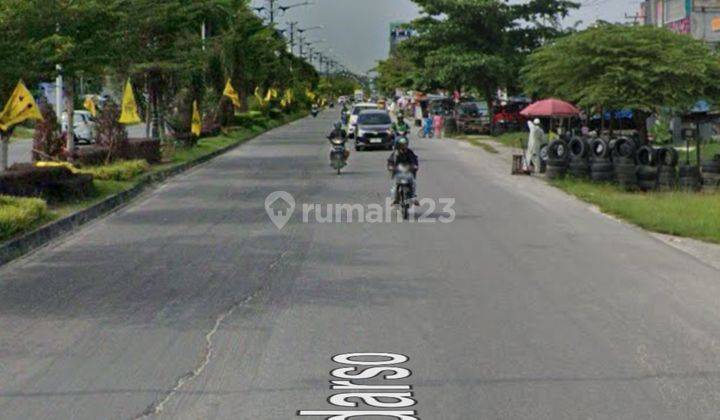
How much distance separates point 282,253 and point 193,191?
10402 mm

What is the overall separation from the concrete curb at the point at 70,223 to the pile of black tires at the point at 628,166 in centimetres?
1001

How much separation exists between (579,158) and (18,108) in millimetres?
14736

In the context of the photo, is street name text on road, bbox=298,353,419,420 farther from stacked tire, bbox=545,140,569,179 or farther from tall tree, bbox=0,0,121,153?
A: stacked tire, bbox=545,140,569,179

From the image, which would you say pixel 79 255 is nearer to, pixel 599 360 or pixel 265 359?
pixel 265 359

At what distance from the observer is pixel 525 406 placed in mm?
6918

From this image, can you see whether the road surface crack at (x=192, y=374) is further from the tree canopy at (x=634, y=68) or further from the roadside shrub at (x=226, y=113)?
the roadside shrub at (x=226, y=113)

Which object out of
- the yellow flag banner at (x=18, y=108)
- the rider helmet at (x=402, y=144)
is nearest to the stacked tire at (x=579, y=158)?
the rider helmet at (x=402, y=144)

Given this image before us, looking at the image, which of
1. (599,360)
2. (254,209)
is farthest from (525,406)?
(254,209)

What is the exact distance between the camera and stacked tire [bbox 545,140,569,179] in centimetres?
2772

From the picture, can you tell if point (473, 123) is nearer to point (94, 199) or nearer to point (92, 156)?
point (92, 156)

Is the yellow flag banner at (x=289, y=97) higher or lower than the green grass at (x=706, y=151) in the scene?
higher

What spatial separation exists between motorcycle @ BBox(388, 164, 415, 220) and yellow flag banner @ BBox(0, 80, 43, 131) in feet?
20.0

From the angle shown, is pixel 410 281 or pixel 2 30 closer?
pixel 410 281
